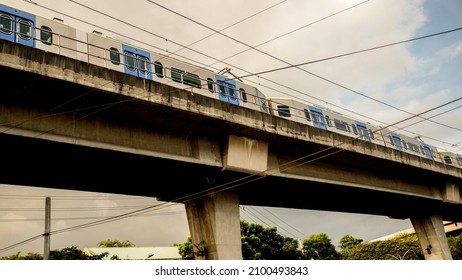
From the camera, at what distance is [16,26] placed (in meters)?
16.5

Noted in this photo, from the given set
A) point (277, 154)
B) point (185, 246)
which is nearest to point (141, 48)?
point (277, 154)

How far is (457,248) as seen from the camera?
143ft

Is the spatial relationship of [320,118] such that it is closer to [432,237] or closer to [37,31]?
[432,237]

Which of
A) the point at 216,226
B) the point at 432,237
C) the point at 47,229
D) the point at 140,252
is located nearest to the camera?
the point at 216,226

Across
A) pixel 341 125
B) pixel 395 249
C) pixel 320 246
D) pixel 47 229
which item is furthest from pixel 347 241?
pixel 47 229

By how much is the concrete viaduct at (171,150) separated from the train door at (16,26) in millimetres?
4347

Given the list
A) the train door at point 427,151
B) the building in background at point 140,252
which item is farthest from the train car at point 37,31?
the building in background at point 140,252

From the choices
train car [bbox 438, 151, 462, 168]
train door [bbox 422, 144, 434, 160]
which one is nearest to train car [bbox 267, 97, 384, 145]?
train door [bbox 422, 144, 434, 160]

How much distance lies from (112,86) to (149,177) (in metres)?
6.10

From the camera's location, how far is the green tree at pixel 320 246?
77.2 metres

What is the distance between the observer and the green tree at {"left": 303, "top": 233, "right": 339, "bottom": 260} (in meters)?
77.2

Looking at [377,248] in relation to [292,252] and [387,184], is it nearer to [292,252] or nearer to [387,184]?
[292,252]

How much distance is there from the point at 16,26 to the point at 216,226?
1186 centimetres

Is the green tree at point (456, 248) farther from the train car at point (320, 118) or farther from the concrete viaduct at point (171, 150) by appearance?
the concrete viaduct at point (171, 150)
